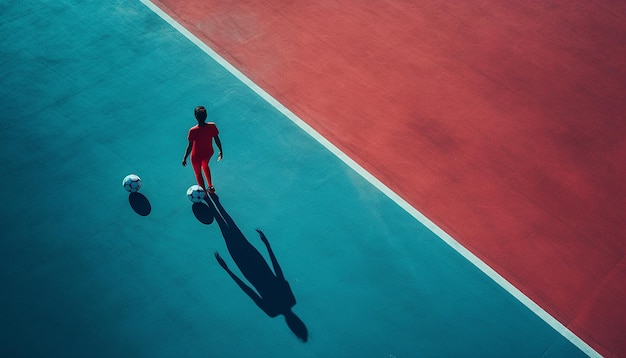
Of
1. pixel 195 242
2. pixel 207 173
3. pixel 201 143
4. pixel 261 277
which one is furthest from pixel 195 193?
pixel 261 277

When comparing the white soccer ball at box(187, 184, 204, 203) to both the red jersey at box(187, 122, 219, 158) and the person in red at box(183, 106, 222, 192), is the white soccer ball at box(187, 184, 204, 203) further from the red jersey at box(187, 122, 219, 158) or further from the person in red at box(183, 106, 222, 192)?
the red jersey at box(187, 122, 219, 158)

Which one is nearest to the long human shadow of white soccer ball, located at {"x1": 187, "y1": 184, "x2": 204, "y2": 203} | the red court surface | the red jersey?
white soccer ball, located at {"x1": 187, "y1": 184, "x2": 204, "y2": 203}

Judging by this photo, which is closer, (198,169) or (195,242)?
(195,242)

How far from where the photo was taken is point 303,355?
761cm

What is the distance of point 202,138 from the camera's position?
8453 millimetres

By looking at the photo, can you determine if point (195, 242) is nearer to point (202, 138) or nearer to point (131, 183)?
point (131, 183)

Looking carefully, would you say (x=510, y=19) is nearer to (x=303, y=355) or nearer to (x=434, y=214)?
(x=434, y=214)

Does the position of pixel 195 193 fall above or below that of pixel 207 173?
below

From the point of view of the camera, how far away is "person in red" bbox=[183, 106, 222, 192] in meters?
8.30

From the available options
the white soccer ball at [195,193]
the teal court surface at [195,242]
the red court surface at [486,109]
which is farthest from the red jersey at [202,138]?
the red court surface at [486,109]

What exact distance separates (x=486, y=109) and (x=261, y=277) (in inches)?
240

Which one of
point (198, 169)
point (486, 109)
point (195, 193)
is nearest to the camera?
point (198, 169)

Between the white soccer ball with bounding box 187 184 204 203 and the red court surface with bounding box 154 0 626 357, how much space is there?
2823 millimetres

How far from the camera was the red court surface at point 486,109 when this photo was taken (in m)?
8.98
